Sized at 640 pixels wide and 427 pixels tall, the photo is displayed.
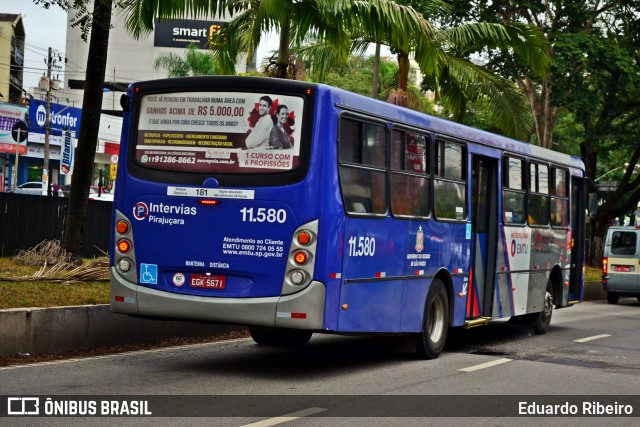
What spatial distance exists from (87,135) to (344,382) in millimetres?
7476

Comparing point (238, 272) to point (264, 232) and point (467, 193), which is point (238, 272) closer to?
point (264, 232)

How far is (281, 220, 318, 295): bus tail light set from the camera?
10.2 metres

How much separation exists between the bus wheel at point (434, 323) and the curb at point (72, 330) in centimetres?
330

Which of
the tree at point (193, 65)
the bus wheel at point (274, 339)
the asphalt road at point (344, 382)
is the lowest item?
the asphalt road at point (344, 382)

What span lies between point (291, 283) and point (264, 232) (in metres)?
0.58

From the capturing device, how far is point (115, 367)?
10.9 metres

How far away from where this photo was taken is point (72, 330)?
12062 millimetres

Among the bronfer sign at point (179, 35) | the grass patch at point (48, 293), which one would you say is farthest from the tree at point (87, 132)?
the bronfer sign at point (179, 35)

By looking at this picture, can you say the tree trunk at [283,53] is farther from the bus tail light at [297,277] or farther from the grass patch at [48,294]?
the bus tail light at [297,277]

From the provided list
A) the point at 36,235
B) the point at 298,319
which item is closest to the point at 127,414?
the point at 298,319

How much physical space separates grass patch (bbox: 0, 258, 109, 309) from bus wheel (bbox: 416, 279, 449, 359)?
394cm

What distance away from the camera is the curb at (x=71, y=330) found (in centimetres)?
1125

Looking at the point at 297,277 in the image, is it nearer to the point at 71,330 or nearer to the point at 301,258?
the point at 301,258

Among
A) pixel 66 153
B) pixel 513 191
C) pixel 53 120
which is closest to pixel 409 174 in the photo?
pixel 513 191
